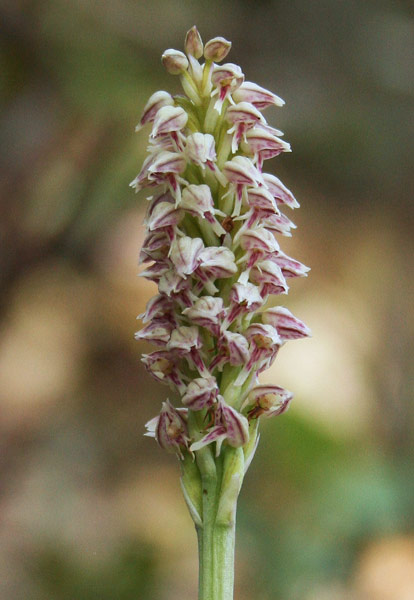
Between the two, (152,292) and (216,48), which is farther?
(152,292)

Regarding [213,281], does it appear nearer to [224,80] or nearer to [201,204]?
[201,204]

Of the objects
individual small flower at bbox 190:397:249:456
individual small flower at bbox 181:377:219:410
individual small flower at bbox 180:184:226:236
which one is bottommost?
individual small flower at bbox 190:397:249:456

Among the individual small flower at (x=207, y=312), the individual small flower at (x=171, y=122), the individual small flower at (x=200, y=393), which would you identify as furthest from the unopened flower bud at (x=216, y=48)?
the individual small flower at (x=200, y=393)

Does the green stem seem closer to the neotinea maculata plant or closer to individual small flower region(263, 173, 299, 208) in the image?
the neotinea maculata plant

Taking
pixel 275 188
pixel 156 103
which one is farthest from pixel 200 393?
pixel 156 103

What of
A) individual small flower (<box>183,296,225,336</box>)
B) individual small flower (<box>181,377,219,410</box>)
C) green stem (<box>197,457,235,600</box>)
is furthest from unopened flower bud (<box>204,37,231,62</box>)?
green stem (<box>197,457,235,600</box>)

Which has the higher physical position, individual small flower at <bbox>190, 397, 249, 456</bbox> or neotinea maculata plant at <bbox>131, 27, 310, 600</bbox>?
neotinea maculata plant at <bbox>131, 27, 310, 600</bbox>

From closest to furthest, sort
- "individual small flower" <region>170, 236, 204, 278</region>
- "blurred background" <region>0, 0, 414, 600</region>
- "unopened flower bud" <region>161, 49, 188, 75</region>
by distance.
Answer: "individual small flower" <region>170, 236, 204, 278</region>, "unopened flower bud" <region>161, 49, 188, 75</region>, "blurred background" <region>0, 0, 414, 600</region>
